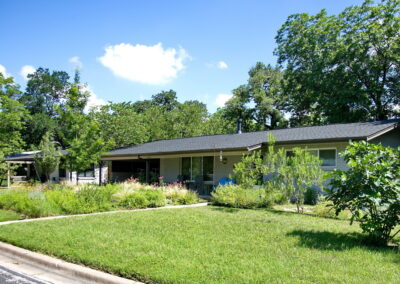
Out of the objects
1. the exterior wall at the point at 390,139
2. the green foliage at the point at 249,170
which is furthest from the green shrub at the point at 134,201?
the exterior wall at the point at 390,139

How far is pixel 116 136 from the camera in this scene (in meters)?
29.8

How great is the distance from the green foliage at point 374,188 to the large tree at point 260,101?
102 ft

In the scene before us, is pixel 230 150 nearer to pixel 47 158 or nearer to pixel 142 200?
pixel 142 200

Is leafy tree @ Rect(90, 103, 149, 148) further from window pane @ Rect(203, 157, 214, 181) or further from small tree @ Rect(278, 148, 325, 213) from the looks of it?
small tree @ Rect(278, 148, 325, 213)

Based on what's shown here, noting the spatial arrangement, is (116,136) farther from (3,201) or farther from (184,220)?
(184,220)

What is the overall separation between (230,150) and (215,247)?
10.3 meters

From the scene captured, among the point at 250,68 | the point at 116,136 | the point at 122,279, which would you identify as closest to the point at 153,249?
the point at 122,279

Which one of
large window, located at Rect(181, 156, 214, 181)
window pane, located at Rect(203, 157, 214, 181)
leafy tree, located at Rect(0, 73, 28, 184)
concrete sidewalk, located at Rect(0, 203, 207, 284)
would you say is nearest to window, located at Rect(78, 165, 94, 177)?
leafy tree, located at Rect(0, 73, 28, 184)

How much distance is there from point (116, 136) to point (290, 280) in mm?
26817

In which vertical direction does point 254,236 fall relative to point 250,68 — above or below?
below

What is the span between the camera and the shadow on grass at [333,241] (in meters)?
6.16

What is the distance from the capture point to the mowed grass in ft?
15.7

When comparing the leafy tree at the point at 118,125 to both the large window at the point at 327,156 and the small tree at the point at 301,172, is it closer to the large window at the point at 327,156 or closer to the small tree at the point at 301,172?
the large window at the point at 327,156

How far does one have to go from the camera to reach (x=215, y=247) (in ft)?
20.2
